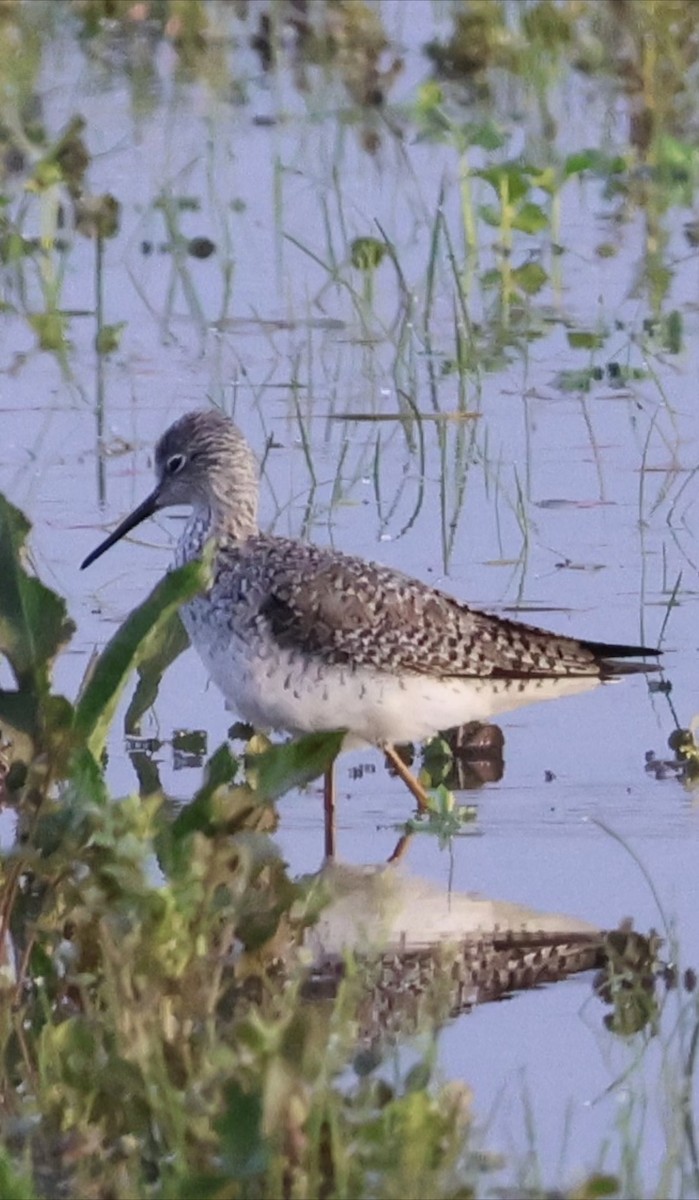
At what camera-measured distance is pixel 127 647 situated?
16.0 feet

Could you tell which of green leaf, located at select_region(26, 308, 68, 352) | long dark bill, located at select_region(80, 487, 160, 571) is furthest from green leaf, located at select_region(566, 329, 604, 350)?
long dark bill, located at select_region(80, 487, 160, 571)

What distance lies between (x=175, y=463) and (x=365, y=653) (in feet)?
3.71

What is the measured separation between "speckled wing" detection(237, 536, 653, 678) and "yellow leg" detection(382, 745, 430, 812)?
209 millimetres

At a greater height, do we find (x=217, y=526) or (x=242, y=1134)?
(x=217, y=526)

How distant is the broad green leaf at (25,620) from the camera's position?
4.84 metres

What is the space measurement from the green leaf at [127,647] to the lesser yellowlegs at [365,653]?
1791 mm

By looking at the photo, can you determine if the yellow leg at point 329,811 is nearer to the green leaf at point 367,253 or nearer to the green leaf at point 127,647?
the green leaf at point 127,647

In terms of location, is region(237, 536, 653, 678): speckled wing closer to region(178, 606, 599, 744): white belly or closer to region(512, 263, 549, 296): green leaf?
region(178, 606, 599, 744): white belly

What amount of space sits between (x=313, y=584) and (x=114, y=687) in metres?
2.01

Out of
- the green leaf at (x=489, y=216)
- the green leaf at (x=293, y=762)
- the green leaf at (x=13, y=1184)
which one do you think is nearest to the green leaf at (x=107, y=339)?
the green leaf at (x=489, y=216)

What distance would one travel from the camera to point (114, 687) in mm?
4918

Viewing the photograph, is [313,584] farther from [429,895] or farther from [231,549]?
[429,895]

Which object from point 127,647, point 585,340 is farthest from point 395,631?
point 585,340

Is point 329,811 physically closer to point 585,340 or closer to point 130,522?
point 130,522
